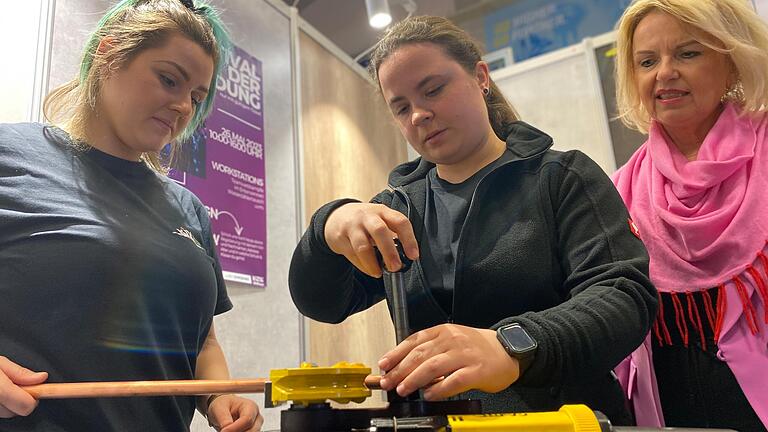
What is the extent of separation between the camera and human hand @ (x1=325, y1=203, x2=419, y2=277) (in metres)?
0.59

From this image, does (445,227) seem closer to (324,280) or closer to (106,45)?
(324,280)

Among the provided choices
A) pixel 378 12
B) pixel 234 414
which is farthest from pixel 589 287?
pixel 378 12

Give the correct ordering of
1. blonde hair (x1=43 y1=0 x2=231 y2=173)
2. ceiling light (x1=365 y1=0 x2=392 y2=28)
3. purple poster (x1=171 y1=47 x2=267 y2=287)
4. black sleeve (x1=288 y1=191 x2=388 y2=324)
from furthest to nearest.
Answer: ceiling light (x1=365 y1=0 x2=392 y2=28) < purple poster (x1=171 y1=47 x2=267 y2=287) < blonde hair (x1=43 y1=0 x2=231 y2=173) < black sleeve (x1=288 y1=191 x2=388 y2=324)

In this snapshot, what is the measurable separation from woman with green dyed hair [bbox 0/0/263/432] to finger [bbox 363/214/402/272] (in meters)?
0.37

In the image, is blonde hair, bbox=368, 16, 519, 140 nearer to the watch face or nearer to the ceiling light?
the watch face

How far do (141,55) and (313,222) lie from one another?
458mm

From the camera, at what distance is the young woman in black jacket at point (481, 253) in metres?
0.53

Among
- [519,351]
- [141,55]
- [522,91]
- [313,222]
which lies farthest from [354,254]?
[522,91]

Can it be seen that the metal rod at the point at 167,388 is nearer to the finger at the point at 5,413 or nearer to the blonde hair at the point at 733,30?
the finger at the point at 5,413

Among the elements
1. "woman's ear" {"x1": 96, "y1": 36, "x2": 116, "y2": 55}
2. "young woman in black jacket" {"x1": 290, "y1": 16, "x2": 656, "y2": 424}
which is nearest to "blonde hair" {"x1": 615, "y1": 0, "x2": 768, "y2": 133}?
"young woman in black jacket" {"x1": 290, "y1": 16, "x2": 656, "y2": 424}

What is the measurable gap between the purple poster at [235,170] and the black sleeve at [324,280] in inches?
39.4

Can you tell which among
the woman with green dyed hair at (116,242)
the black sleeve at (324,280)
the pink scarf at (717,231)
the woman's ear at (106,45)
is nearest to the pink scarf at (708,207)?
the pink scarf at (717,231)

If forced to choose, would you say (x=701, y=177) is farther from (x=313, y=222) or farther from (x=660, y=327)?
(x=313, y=222)

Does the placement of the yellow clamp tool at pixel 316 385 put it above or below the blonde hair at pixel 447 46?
below
